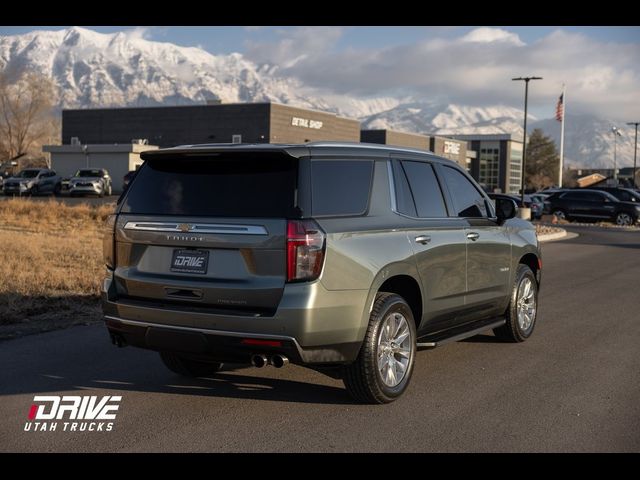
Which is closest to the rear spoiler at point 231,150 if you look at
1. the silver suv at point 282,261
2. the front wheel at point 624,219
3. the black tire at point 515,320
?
the silver suv at point 282,261

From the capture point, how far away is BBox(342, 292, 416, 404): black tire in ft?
18.9

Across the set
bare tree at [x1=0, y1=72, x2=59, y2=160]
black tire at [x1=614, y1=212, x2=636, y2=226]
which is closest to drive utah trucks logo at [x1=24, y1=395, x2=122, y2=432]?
black tire at [x1=614, y1=212, x2=636, y2=226]

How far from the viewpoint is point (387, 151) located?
6.40 metres

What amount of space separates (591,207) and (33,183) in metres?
32.3

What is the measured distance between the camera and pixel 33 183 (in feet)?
158

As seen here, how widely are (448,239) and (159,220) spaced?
2.54 metres

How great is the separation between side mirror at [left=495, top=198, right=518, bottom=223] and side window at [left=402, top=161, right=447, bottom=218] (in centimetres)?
112

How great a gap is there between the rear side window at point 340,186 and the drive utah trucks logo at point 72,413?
210cm

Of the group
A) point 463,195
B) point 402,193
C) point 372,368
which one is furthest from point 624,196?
point 372,368

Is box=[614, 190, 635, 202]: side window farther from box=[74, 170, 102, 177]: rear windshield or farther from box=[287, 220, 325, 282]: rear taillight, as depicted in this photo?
box=[287, 220, 325, 282]: rear taillight

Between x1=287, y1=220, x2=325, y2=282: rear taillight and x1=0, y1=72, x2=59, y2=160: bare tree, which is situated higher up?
x1=0, y1=72, x2=59, y2=160: bare tree

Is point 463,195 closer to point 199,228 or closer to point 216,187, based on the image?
point 216,187

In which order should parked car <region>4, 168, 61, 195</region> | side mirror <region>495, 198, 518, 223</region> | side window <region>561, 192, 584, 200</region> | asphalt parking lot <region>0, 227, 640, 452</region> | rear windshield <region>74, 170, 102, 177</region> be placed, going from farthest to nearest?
1. rear windshield <region>74, 170, 102, 177</region>
2. parked car <region>4, 168, 61, 195</region>
3. side window <region>561, 192, 584, 200</region>
4. side mirror <region>495, 198, 518, 223</region>
5. asphalt parking lot <region>0, 227, 640, 452</region>
